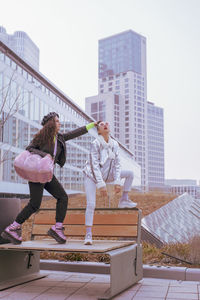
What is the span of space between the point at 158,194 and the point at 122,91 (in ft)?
537

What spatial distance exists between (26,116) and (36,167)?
27.0 m

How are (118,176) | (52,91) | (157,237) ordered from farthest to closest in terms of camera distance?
1. (52,91)
2. (157,237)
3. (118,176)

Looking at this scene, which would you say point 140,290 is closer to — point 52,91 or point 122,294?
point 122,294

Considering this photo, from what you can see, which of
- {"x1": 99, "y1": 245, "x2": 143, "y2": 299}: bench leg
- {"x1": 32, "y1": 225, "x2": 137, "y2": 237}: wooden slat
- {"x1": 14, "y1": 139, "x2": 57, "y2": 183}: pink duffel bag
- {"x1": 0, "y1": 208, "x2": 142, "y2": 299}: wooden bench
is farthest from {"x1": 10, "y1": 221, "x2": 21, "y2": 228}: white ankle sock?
{"x1": 99, "y1": 245, "x2": 143, "y2": 299}: bench leg

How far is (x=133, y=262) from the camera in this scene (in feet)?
18.0

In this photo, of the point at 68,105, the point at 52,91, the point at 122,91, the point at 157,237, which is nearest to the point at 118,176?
the point at 157,237

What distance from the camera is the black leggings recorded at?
544 centimetres

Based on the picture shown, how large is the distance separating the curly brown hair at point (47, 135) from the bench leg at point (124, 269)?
5.66 feet

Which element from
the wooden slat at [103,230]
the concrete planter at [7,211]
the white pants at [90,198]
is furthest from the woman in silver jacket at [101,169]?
the concrete planter at [7,211]

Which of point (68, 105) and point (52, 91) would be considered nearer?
point (52, 91)

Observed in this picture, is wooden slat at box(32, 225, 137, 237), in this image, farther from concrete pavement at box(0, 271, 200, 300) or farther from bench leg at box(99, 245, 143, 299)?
concrete pavement at box(0, 271, 200, 300)

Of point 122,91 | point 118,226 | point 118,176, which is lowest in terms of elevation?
point 118,226

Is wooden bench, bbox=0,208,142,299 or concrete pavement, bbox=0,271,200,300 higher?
wooden bench, bbox=0,208,142,299

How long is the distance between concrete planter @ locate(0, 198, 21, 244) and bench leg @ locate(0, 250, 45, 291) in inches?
10.1
